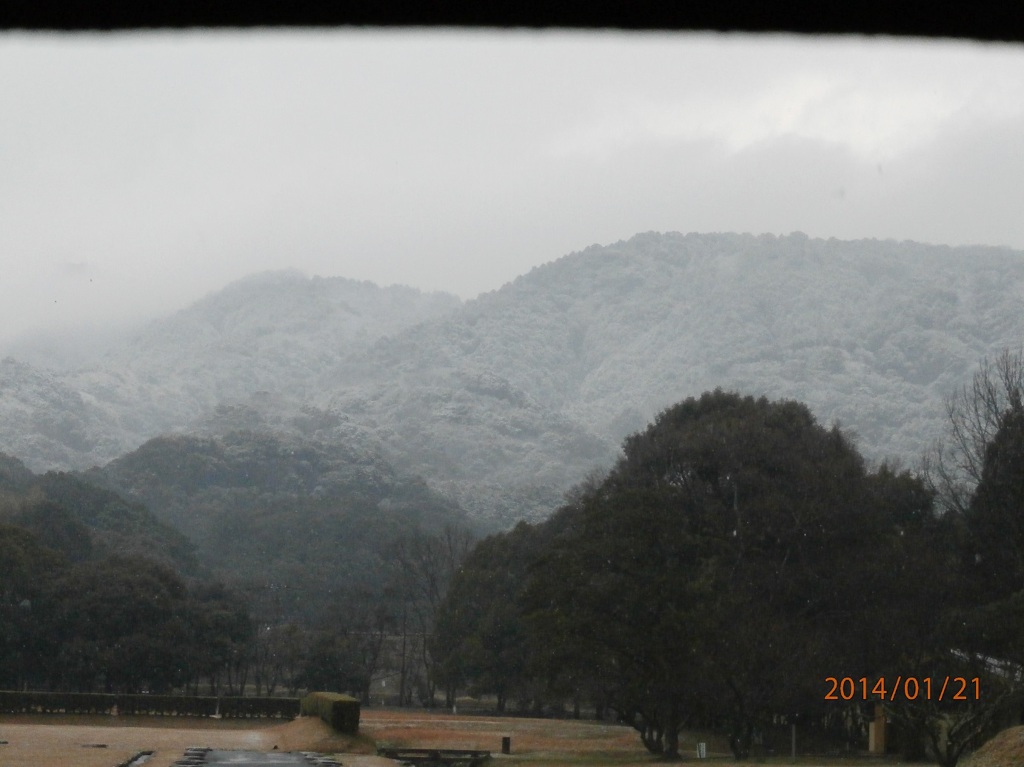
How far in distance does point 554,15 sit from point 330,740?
42255 millimetres

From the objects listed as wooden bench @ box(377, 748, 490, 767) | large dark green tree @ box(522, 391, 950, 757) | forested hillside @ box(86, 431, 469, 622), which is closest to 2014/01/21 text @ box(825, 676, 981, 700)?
large dark green tree @ box(522, 391, 950, 757)

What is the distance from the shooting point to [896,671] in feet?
115

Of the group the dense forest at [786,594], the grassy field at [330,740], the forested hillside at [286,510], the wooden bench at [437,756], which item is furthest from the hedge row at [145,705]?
the forested hillside at [286,510]

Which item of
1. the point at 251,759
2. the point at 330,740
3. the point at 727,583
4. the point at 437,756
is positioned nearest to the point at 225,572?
the point at 330,740

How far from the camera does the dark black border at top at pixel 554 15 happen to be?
3912mm

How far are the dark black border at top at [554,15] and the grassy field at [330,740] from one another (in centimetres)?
3166

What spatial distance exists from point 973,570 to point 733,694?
1177 centimetres

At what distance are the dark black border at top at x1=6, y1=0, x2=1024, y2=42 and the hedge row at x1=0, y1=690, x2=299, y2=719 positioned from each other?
56.5m

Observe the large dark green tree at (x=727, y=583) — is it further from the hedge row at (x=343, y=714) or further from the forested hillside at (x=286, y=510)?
the forested hillside at (x=286, y=510)

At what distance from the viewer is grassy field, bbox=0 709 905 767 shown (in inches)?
1442

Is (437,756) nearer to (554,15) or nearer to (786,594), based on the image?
(786,594)

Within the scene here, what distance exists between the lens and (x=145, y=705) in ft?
190

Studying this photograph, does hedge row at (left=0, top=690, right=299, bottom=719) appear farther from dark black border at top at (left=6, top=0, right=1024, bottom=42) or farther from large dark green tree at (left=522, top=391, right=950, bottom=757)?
dark black border at top at (left=6, top=0, right=1024, bottom=42)

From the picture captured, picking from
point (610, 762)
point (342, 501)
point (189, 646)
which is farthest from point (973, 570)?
point (342, 501)
